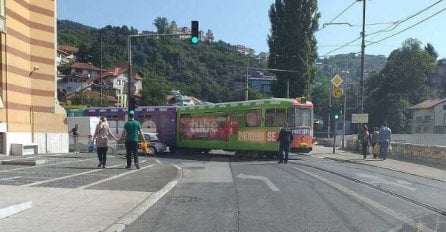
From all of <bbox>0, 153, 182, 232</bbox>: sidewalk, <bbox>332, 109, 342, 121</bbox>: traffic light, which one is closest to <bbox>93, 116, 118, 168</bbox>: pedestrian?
<bbox>0, 153, 182, 232</bbox>: sidewalk

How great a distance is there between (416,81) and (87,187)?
92013 millimetres

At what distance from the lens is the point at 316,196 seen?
1238cm

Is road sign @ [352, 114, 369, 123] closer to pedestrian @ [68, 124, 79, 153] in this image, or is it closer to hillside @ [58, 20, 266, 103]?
pedestrian @ [68, 124, 79, 153]

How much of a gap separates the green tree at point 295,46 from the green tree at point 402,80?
38916 mm

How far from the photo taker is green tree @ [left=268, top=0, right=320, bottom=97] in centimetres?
5434

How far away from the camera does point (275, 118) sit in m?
29.4

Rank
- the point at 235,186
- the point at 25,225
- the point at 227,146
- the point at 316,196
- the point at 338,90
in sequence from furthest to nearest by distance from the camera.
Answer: the point at 338,90 < the point at 227,146 < the point at 235,186 < the point at 316,196 < the point at 25,225

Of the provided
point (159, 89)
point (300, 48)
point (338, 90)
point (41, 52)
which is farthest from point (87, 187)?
point (159, 89)

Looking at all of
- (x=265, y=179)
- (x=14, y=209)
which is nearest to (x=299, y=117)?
(x=265, y=179)

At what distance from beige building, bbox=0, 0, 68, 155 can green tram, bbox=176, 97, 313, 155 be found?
338 inches

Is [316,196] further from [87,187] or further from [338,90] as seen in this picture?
[338,90]

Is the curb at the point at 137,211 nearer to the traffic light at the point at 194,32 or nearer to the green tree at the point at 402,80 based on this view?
the traffic light at the point at 194,32

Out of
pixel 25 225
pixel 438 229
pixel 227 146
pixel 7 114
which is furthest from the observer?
pixel 227 146

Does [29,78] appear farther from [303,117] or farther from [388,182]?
[388,182]
